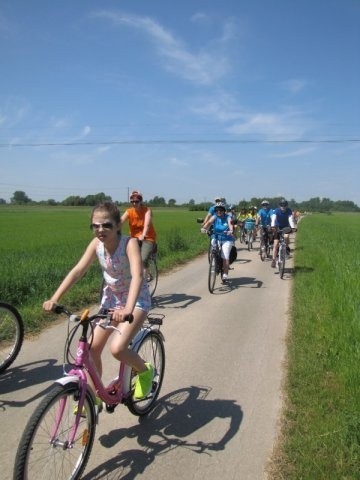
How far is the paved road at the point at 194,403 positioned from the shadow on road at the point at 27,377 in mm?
11

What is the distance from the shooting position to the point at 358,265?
11.5 meters

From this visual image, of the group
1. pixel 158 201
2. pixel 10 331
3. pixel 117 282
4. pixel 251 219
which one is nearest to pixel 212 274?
pixel 10 331

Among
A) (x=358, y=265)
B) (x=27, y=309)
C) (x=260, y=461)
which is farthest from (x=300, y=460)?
(x=358, y=265)

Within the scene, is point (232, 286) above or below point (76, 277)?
below

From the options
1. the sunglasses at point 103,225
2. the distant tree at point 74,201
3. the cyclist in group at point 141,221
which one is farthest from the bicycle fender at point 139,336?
the distant tree at point 74,201

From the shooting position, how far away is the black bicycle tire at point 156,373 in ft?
12.9

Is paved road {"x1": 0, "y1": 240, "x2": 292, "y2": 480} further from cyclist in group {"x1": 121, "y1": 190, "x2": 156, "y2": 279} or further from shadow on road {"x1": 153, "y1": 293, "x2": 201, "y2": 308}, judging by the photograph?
cyclist in group {"x1": 121, "y1": 190, "x2": 156, "y2": 279}

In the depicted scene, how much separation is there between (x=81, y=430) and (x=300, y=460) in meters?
1.68

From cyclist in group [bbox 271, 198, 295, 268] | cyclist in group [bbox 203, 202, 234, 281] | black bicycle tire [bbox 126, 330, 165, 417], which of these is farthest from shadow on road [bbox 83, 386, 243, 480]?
cyclist in group [bbox 271, 198, 295, 268]

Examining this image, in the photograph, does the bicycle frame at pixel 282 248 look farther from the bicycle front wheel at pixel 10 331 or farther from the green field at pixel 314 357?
the bicycle front wheel at pixel 10 331

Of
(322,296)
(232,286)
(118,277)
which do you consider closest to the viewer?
Result: (118,277)

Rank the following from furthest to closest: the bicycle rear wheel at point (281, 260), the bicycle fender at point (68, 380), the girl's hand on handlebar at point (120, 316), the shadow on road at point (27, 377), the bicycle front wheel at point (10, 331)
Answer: the bicycle rear wheel at point (281, 260) → the bicycle front wheel at point (10, 331) → the shadow on road at point (27, 377) → the girl's hand on handlebar at point (120, 316) → the bicycle fender at point (68, 380)

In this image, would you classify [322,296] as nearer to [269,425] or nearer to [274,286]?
[274,286]

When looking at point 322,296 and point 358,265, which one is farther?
point 358,265
